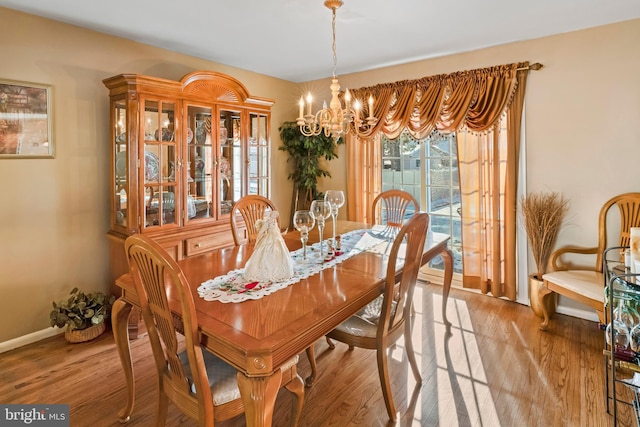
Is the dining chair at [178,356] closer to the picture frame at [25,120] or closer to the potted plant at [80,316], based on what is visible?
the potted plant at [80,316]

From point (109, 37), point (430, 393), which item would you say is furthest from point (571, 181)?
point (109, 37)

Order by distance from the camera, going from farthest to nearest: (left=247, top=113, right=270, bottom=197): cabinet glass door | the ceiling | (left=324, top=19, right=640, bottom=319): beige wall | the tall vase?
(left=247, top=113, right=270, bottom=197): cabinet glass door < the tall vase < (left=324, top=19, right=640, bottom=319): beige wall < the ceiling

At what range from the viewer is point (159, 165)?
9.81 feet

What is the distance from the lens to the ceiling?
8.08 ft

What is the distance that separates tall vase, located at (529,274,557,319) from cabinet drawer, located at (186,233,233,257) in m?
2.75

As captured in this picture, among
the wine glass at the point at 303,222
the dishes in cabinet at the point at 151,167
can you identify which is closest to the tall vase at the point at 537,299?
the wine glass at the point at 303,222

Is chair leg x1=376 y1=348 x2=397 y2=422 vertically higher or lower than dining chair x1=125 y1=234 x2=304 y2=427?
lower

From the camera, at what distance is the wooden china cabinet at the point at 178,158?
283 centimetres

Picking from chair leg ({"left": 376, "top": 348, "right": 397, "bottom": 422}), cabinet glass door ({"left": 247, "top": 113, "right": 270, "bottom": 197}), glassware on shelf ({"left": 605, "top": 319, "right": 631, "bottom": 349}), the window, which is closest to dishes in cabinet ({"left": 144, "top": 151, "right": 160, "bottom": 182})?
cabinet glass door ({"left": 247, "top": 113, "right": 270, "bottom": 197})

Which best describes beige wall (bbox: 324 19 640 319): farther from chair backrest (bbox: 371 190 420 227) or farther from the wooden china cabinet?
the wooden china cabinet

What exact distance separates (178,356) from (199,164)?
7.13 feet

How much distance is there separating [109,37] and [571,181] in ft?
13.3

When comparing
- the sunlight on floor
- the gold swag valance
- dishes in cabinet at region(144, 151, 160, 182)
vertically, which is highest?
the gold swag valance

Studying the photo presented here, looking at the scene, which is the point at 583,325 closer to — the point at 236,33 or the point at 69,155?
the point at 236,33
